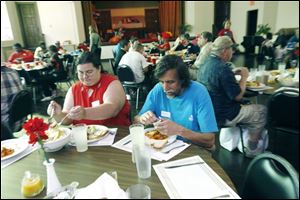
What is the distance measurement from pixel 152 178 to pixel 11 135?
1.72 ft

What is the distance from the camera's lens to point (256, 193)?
849mm

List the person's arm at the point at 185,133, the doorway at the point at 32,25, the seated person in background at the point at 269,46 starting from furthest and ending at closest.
Result: the doorway at the point at 32,25 < the seated person in background at the point at 269,46 < the person's arm at the point at 185,133

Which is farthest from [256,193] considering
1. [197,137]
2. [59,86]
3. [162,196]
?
[59,86]

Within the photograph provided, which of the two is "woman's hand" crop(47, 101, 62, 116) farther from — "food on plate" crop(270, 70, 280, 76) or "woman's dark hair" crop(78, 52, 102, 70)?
"food on plate" crop(270, 70, 280, 76)

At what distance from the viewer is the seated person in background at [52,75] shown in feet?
15.3

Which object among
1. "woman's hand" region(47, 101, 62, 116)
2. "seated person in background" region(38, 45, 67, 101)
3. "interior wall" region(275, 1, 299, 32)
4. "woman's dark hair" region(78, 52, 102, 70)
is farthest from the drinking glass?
"seated person in background" region(38, 45, 67, 101)

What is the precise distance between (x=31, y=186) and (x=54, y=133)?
41cm

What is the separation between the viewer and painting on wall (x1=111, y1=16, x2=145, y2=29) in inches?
419

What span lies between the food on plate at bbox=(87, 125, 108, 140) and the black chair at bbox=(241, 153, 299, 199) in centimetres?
77

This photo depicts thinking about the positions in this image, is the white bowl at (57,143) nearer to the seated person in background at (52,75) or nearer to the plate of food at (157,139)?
the plate of food at (157,139)

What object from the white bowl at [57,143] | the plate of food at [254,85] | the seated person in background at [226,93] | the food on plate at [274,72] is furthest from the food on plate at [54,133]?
the food on plate at [274,72]

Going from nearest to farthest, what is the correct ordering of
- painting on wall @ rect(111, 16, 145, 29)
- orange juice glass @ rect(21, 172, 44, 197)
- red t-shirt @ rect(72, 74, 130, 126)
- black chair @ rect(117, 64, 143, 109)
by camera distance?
orange juice glass @ rect(21, 172, 44, 197) < red t-shirt @ rect(72, 74, 130, 126) < black chair @ rect(117, 64, 143, 109) < painting on wall @ rect(111, 16, 145, 29)

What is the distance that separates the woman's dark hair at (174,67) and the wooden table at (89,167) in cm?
45

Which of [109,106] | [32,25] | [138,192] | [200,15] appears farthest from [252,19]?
[32,25]
